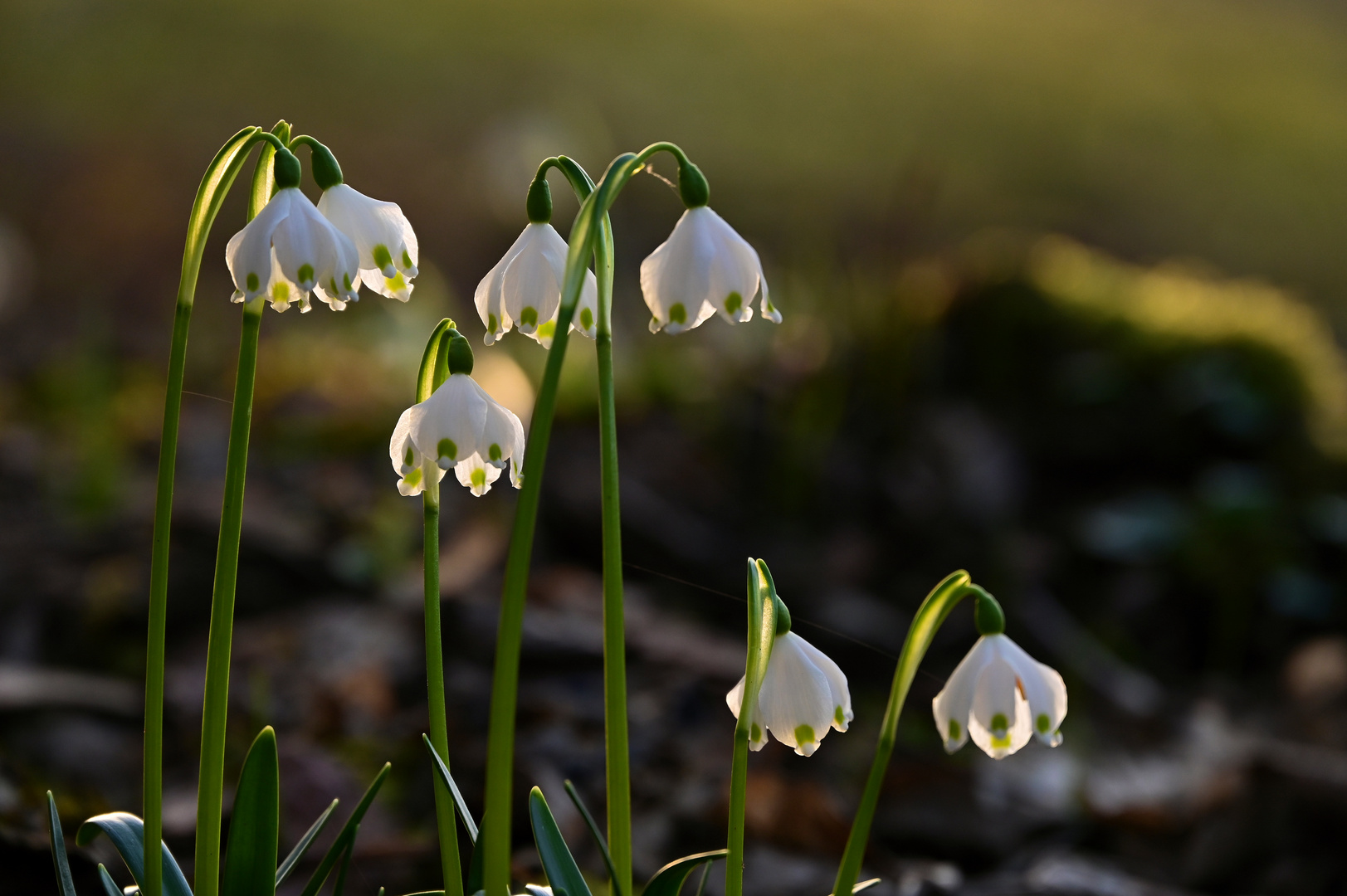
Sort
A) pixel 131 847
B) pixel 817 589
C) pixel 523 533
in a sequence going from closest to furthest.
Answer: pixel 523 533
pixel 131 847
pixel 817 589

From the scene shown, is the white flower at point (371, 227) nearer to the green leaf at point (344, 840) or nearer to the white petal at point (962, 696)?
the green leaf at point (344, 840)

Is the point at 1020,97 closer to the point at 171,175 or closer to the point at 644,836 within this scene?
the point at 171,175

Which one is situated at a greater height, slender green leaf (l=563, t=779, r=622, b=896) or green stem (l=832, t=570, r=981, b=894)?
green stem (l=832, t=570, r=981, b=894)

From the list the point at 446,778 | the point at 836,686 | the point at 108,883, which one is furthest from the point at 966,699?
the point at 108,883

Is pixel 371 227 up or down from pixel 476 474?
up

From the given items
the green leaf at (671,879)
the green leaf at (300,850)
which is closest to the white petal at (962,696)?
the green leaf at (671,879)

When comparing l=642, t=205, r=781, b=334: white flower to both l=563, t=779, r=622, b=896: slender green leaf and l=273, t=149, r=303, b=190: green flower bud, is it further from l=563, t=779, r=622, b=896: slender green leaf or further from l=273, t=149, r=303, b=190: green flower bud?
l=563, t=779, r=622, b=896: slender green leaf

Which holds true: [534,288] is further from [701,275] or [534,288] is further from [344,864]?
[344,864]

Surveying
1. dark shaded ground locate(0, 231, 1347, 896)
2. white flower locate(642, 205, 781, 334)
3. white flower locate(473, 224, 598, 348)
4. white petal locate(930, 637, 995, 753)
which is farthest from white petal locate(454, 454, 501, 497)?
dark shaded ground locate(0, 231, 1347, 896)
